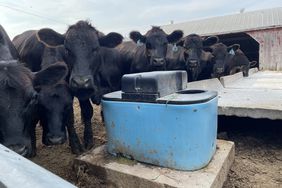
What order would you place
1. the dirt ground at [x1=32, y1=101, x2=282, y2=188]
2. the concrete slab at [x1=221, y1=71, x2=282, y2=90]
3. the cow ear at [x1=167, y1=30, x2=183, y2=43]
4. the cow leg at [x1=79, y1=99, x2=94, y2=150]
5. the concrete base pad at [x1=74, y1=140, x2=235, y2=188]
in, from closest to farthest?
1. the concrete base pad at [x1=74, y1=140, x2=235, y2=188]
2. the dirt ground at [x1=32, y1=101, x2=282, y2=188]
3. the cow leg at [x1=79, y1=99, x2=94, y2=150]
4. the concrete slab at [x1=221, y1=71, x2=282, y2=90]
5. the cow ear at [x1=167, y1=30, x2=183, y2=43]

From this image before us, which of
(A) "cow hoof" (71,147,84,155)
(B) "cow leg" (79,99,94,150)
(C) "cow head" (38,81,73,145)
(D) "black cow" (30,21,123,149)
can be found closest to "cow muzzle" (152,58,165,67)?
(D) "black cow" (30,21,123,149)

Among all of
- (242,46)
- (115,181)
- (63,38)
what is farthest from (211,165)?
(242,46)

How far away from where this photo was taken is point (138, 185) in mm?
2637

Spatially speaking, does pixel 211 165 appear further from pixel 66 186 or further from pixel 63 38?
pixel 63 38

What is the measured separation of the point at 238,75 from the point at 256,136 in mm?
4734

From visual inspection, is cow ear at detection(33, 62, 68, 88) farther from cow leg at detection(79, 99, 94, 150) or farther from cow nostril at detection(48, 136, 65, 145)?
cow leg at detection(79, 99, 94, 150)

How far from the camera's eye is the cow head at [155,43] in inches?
216

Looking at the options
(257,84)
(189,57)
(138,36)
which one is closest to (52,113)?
(138,36)

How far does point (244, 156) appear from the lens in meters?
3.63

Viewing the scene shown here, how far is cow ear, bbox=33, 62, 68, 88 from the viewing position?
10.7 feet

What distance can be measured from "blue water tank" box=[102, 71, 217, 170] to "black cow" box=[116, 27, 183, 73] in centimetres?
267

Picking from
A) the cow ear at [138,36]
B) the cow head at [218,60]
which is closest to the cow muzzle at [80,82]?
the cow ear at [138,36]

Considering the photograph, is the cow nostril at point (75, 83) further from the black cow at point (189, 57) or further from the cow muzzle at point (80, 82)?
the black cow at point (189, 57)

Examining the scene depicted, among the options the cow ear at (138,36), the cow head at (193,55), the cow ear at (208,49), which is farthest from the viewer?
the cow ear at (208,49)
